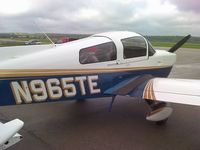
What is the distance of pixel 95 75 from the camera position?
491cm

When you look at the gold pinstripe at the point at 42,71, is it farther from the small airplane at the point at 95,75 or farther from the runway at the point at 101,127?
the runway at the point at 101,127

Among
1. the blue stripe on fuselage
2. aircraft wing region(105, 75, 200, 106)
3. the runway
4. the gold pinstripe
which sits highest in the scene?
the gold pinstripe

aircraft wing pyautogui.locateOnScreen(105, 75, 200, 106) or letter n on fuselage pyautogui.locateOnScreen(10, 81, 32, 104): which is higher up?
letter n on fuselage pyautogui.locateOnScreen(10, 81, 32, 104)

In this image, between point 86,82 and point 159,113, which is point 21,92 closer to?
point 86,82

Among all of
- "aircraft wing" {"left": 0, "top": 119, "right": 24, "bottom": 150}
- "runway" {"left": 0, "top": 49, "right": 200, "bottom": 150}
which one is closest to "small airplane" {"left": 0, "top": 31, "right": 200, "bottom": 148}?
"runway" {"left": 0, "top": 49, "right": 200, "bottom": 150}

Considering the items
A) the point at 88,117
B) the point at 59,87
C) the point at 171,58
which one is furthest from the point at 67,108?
the point at 171,58

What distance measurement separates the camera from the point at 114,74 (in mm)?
5219

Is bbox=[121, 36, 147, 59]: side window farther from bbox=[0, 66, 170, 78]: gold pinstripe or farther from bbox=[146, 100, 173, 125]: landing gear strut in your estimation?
bbox=[146, 100, 173, 125]: landing gear strut

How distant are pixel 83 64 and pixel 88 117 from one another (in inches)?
56.1

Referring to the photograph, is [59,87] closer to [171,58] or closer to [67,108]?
[67,108]

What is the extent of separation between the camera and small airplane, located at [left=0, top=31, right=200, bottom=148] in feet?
13.9

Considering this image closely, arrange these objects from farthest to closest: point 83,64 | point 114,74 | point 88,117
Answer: point 88,117, point 114,74, point 83,64

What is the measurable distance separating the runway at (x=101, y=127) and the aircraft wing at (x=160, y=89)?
26.2 inches

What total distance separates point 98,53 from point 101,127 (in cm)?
146
